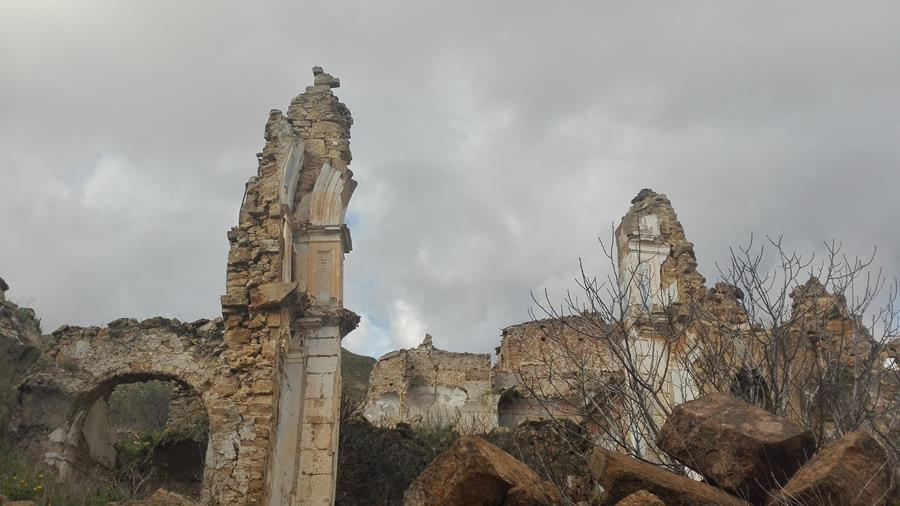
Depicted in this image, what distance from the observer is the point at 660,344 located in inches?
466

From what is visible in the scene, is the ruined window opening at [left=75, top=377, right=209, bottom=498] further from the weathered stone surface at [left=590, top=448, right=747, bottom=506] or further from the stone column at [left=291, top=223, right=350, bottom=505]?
the weathered stone surface at [left=590, top=448, right=747, bottom=506]

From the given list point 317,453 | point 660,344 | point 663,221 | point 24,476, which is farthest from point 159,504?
point 663,221

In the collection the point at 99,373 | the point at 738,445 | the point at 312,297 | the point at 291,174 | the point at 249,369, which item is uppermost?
the point at 291,174

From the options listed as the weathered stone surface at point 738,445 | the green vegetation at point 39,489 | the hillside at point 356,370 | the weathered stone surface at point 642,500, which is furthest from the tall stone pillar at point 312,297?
the hillside at point 356,370

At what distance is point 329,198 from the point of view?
11914mm

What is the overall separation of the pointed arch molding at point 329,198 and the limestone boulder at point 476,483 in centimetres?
695

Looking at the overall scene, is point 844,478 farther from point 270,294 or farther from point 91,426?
point 91,426

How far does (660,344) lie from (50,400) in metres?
8.24

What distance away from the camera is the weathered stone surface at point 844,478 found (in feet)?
14.4

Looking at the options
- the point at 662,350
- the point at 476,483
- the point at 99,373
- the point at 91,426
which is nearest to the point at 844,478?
the point at 476,483

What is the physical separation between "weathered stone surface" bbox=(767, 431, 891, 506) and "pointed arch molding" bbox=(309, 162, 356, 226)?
8.28 metres

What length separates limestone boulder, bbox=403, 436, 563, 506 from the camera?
509cm

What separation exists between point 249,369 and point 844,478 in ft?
22.7

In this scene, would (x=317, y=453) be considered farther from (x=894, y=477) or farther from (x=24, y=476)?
(x=894, y=477)
